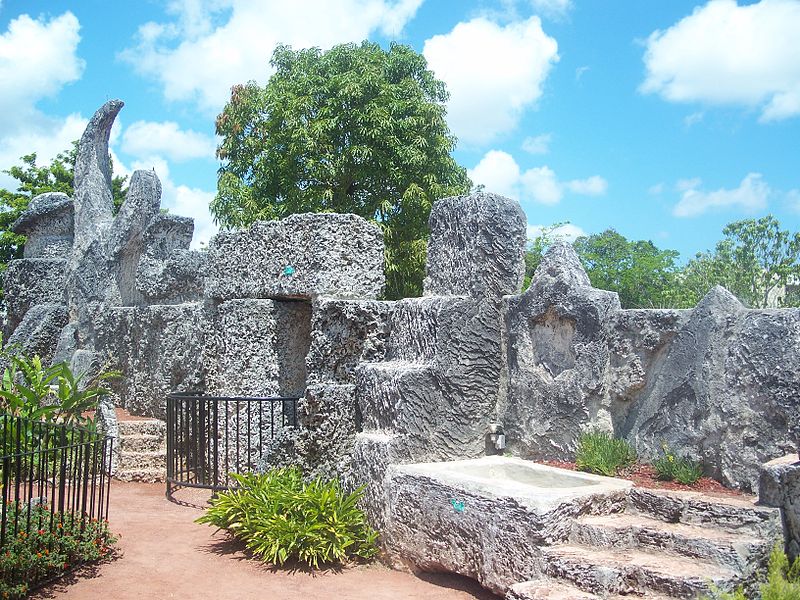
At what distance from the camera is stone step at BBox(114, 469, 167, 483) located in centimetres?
986

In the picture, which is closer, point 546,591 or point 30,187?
point 546,591

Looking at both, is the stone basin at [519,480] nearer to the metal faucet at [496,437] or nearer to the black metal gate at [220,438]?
the metal faucet at [496,437]

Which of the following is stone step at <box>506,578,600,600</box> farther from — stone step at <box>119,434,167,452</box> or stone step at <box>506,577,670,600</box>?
stone step at <box>119,434,167,452</box>

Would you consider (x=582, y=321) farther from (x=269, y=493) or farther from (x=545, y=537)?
(x=269, y=493)

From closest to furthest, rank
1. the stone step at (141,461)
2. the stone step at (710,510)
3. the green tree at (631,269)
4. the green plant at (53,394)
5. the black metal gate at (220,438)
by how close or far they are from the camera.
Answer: the stone step at (710,510), the black metal gate at (220,438), the green plant at (53,394), the stone step at (141,461), the green tree at (631,269)

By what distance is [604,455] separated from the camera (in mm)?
5746

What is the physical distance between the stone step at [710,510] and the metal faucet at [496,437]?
1.49 m

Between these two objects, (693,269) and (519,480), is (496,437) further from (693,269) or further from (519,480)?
(693,269)

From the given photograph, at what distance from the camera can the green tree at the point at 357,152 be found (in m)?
16.9

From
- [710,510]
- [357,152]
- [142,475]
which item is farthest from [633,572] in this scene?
[357,152]

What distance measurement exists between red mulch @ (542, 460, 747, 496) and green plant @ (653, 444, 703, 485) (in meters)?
0.03

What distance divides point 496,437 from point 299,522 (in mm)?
1790

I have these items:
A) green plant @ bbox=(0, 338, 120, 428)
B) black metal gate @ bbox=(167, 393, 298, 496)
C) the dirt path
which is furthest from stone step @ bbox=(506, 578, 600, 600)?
green plant @ bbox=(0, 338, 120, 428)

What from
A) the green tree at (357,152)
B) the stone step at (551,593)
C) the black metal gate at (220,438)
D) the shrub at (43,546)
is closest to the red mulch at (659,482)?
the stone step at (551,593)
